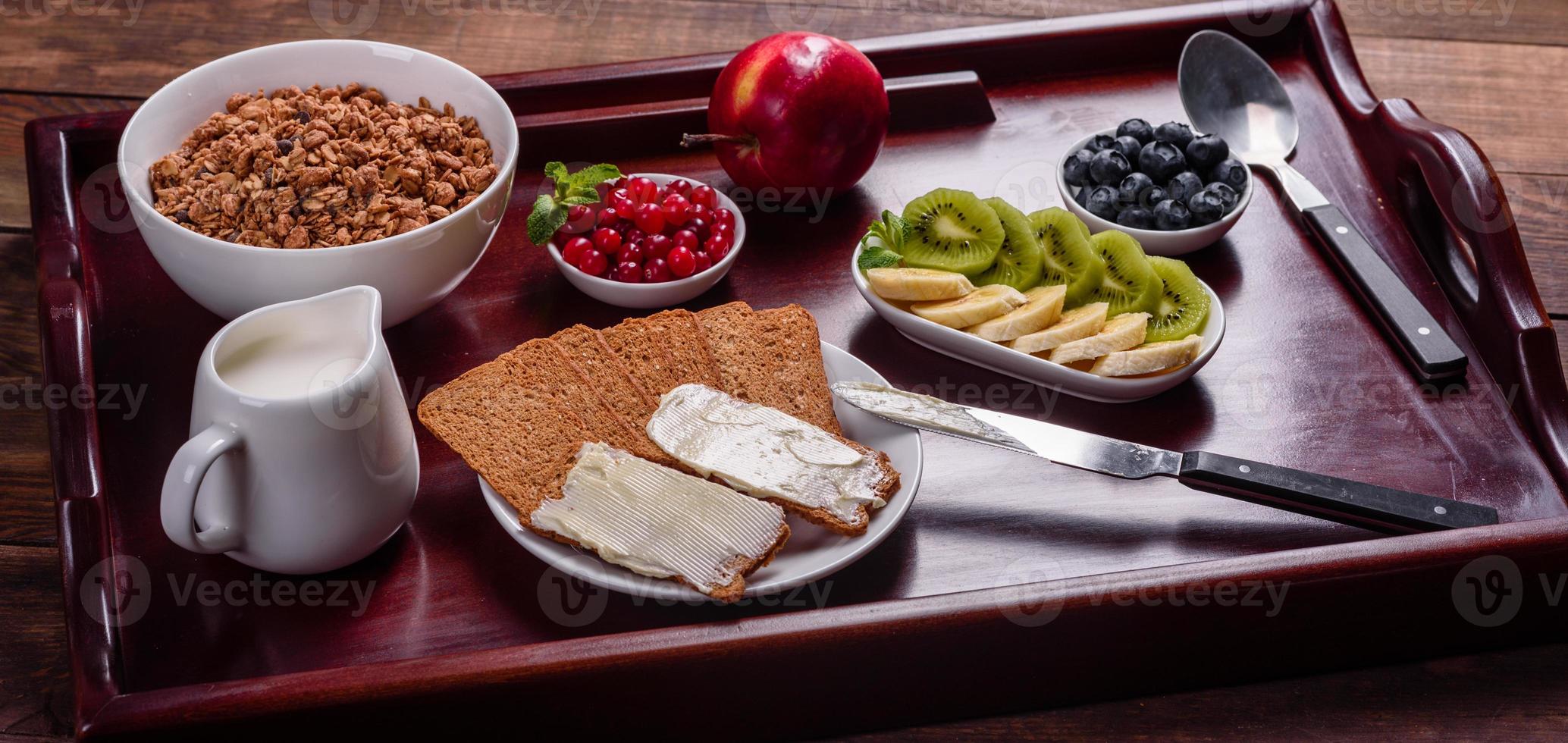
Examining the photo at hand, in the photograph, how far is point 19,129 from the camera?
1989mm

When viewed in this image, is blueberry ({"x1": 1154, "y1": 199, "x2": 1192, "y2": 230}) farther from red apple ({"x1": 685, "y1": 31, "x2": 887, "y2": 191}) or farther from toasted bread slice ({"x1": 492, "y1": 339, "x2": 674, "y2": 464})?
toasted bread slice ({"x1": 492, "y1": 339, "x2": 674, "y2": 464})

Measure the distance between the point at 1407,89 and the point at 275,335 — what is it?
194 cm

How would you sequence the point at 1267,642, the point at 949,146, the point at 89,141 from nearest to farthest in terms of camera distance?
the point at 1267,642
the point at 89,141
the point at 949,146

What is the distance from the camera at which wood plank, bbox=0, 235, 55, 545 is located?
1.43 m

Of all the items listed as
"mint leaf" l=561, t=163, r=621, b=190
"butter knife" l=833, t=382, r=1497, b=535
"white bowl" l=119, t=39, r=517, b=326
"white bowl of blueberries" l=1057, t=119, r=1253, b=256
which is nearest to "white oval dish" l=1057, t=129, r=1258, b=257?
"white bowl of blueberries" l=1057, t=119, r=1253, b=256

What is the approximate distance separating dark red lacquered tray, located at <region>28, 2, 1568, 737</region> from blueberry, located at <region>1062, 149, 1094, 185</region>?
3.6 inches

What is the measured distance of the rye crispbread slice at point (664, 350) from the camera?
133 cm

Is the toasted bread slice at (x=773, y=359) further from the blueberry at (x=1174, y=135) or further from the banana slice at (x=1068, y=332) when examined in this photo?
the blueberry at (x=1174, y=135)

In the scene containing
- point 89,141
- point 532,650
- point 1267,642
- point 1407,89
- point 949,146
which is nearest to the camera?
point 532,650

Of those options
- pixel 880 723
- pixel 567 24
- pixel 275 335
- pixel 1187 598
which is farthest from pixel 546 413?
pixel 567 24

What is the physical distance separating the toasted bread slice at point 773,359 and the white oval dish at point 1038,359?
11cm

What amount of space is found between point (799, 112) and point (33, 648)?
1.05 meters

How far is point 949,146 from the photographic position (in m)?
1.76

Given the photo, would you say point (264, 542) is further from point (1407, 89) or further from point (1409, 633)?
point (1407, 89)
